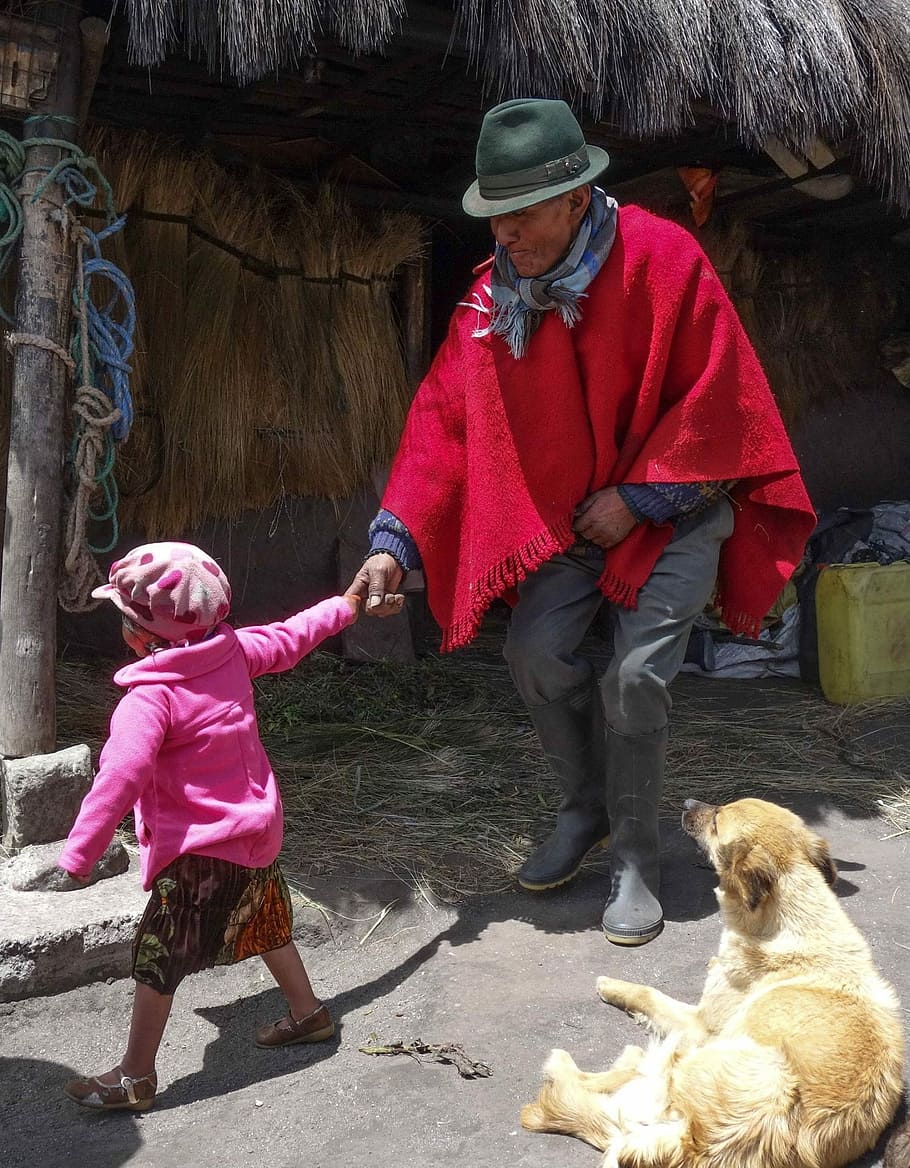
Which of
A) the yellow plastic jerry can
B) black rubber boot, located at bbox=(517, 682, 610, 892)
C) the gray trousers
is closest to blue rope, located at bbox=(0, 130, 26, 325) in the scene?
the gray trousers

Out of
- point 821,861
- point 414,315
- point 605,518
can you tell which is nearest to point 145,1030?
point 821,861

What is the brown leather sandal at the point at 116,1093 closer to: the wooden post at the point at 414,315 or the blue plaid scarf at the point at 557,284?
the blue plaid scarf at the point at 557,284

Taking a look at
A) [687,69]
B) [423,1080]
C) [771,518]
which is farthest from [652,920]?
[687,69]

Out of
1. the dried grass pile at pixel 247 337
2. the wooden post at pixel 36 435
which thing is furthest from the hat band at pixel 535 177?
the dried grass pile at pixel 247 337

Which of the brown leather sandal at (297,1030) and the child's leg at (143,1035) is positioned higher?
the child's leg at (143,1035)

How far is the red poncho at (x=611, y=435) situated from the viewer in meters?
2.87

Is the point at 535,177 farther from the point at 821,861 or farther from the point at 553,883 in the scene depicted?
the point at 553,883

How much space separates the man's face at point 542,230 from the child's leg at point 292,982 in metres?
1.71

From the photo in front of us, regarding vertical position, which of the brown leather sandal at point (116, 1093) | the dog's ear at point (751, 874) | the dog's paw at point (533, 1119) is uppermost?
the dog's ear at point (751, 874)

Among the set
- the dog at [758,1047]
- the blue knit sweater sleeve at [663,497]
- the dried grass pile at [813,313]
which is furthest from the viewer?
the dried grass pile at [813,313]

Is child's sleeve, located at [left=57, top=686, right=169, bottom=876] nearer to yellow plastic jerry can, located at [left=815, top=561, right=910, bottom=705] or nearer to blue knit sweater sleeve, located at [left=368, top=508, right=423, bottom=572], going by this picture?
blue knit sweater sleeve, located at [left=368, top=508, right=423, bottom=572]

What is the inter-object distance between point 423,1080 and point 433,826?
1.43 meters

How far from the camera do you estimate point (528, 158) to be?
2768 mm

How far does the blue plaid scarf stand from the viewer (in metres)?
2.86
